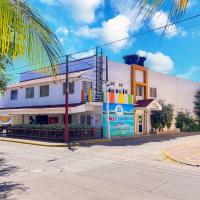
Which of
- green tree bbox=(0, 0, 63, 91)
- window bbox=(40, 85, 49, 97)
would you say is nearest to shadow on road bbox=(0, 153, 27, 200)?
green tree bbox=(0, 0, 63, 91)

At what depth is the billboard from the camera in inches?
1112

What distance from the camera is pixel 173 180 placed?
9734 mm

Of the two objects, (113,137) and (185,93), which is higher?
(185,93)

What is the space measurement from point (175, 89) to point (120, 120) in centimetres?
1543

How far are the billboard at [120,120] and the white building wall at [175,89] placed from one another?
7147 millimetres

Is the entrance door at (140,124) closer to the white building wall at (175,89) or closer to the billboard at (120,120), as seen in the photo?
the billboard at (120,120)

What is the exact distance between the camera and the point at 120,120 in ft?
96.7

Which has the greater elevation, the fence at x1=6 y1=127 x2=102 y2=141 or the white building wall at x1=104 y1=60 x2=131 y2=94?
the white building wall at x1=104 y1=60 x2=131 y2=94

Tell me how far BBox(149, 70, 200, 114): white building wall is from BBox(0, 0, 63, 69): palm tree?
33300 millimetres

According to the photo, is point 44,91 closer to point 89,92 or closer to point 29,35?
point 89,92

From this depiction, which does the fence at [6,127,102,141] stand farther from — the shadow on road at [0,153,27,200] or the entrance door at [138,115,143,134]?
the shadow on road at [0,153,27,200]

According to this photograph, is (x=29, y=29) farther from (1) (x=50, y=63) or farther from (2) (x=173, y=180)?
(2) (x=173, y=180)

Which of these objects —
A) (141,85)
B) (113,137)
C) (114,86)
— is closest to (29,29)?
(113,137)

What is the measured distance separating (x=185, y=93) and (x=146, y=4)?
142 ft
